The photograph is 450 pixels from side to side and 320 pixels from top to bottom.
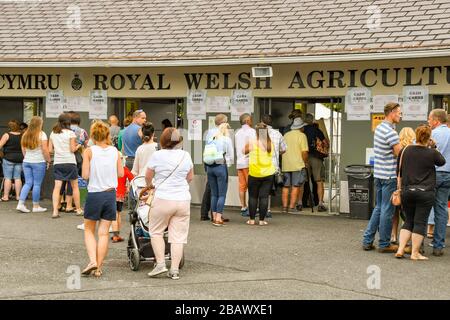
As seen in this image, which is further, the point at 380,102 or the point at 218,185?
the point at 380,102

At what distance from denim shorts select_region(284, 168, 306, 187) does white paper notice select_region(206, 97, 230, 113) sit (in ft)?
6.25

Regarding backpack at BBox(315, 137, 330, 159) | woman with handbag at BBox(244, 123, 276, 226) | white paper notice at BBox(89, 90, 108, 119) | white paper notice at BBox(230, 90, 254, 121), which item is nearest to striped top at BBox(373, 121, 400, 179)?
woman with handbag at BBox(244, 123, 276, 226)

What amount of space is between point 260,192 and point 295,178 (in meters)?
2.37

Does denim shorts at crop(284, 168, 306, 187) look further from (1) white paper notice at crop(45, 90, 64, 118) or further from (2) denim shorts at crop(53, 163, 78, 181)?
(1) white paper notice at crop(45, 90, 64, 118)

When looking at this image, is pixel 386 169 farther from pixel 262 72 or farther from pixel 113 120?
pixel 113 120

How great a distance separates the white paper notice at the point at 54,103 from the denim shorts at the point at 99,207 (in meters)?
9.23

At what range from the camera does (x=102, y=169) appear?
27.7 feet

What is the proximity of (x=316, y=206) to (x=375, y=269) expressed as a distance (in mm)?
6993

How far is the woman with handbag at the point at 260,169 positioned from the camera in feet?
41.0

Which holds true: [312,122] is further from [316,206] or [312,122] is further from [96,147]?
[96,147]

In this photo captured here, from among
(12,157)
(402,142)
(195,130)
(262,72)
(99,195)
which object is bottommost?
(99,195)

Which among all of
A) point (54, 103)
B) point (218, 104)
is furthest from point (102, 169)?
point (54, 103)

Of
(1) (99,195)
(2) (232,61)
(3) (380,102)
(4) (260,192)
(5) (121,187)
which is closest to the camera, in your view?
(1) (99,195)

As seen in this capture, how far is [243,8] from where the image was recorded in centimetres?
1680
